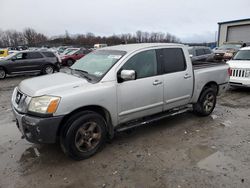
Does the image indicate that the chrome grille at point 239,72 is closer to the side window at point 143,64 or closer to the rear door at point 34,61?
the side window at point 143,64

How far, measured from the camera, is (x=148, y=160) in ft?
11.1

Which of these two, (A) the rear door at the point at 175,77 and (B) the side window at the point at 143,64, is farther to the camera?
(A) the rear door at the point at 175,77

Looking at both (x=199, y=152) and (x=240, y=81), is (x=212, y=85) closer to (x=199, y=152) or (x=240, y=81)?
(x=199, y=152)

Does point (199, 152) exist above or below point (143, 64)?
below

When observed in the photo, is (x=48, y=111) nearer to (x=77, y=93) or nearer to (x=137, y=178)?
(x=77, y=93)

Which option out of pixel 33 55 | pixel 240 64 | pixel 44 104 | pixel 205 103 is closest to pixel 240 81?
pixel 240 64

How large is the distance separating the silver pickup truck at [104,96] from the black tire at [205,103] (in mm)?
289

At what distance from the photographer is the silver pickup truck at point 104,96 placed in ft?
9.91

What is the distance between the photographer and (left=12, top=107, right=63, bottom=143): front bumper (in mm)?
2920

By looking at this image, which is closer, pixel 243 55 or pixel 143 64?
pixel 143 64

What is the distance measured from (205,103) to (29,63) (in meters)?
11.0

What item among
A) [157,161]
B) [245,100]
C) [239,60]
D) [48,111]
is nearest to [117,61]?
[48,111]

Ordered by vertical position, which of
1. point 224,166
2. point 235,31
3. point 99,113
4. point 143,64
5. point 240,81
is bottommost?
point 224,166

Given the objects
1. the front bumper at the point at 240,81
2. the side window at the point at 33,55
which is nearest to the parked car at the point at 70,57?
the side window at the point at 33,55
